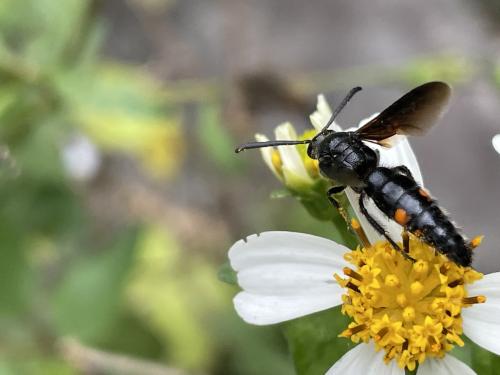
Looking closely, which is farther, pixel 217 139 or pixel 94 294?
pixel 217 139

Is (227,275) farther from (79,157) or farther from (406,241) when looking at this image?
(79,157)

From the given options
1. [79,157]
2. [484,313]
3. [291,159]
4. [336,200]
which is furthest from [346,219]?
[79,157]

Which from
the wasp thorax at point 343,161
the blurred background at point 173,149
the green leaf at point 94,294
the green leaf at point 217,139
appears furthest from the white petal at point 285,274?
the green leaf at point 217,139

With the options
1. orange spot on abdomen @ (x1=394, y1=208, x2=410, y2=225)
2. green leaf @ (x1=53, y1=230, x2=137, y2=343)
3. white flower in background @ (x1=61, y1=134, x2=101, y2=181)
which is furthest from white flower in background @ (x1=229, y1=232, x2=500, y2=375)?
white flower in background @ (x1=61, y1=134, x2=101, y2=181)

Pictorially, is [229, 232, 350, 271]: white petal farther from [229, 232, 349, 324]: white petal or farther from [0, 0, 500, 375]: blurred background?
[0, 0, 500, 375]: blurred background

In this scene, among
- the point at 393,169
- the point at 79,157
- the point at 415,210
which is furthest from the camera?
the point at 79,157

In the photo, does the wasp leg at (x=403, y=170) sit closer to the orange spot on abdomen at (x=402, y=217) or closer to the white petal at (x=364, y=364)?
the orange spot on abdomen at (x=402, y=217)
